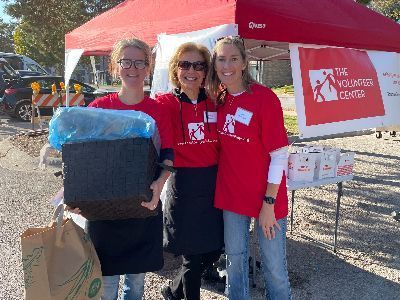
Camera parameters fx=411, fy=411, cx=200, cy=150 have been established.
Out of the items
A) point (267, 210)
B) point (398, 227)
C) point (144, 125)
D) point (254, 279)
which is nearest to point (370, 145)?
point (398, 227)

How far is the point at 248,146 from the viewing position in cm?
225

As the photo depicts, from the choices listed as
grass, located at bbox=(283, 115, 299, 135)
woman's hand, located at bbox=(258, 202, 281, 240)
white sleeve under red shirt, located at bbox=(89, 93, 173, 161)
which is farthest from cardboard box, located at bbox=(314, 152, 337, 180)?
grass, located at bbox=(283, 115, 299, 135)

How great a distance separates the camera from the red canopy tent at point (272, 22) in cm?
334

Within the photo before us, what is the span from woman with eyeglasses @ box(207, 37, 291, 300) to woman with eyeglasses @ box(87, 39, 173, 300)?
38 cm

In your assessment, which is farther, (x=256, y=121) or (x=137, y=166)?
(x=256, y=121)

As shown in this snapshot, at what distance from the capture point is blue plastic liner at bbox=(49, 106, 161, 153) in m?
1.84

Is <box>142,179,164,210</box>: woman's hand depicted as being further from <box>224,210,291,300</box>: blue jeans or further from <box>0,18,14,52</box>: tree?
<box>0,18,14,52</box>: tree

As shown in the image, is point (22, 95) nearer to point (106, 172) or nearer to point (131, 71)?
point (131, 71)

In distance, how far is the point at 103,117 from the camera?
73.0 inches

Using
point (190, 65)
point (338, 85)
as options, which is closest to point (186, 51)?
point (190, 65)

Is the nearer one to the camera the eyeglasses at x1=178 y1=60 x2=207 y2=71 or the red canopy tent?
the eyeglasses at x1=178 y1=60 x2=207 y2=71

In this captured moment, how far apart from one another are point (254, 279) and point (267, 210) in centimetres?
136

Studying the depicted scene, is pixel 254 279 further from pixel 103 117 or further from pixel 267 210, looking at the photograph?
pixel 103 117

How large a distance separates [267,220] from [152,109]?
2.88 ft
